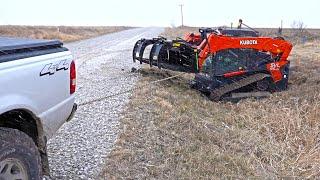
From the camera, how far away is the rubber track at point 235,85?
1407 centimetres

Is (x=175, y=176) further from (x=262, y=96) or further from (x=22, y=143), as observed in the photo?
(x=262, y=96)

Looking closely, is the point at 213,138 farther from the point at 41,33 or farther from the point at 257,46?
the point at 41,33

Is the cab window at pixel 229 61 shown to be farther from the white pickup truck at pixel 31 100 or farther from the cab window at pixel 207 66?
the white pickup truck at pixel 31 100

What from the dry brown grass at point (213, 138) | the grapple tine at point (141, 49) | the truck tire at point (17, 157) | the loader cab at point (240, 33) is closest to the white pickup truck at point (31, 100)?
the truck tire at point (17, 157)

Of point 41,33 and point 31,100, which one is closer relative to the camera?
point 31,100

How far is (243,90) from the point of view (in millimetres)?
14812

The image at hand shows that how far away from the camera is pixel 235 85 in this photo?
14344 millimetres

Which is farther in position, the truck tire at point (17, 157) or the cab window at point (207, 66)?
the cab window at point (207, 66)

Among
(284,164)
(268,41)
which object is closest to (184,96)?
(268,41)

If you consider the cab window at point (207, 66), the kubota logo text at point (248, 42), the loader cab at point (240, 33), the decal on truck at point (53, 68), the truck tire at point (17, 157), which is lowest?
the cab window at point (207, 66)

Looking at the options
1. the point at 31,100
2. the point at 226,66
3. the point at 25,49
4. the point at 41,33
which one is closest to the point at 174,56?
the point at 226,66

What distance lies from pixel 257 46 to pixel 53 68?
34.1 ft

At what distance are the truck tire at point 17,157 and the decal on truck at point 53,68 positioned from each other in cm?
68

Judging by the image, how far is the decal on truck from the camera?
4.80 meters
